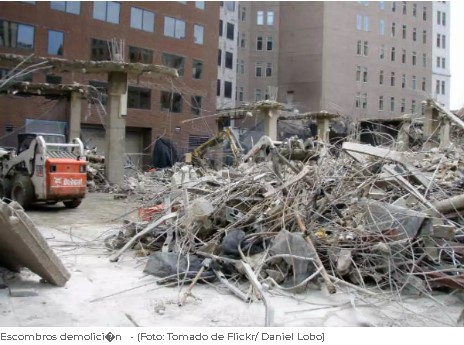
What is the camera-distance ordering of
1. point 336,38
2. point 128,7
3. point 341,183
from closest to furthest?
point 341,183, point 128,7, point 336,38

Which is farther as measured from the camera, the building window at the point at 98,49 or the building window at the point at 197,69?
the building window at the point at 197,69

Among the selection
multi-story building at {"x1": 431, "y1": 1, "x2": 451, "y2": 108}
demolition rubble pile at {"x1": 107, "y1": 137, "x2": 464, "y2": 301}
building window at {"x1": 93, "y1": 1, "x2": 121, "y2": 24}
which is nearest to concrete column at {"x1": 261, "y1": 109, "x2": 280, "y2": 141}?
building window at {"x1": 93, "y1": 1, "x2": 121, "y2": 24}

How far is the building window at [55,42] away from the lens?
35.3 metres

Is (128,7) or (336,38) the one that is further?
(336,38)

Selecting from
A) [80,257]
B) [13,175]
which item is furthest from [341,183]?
[13,175]

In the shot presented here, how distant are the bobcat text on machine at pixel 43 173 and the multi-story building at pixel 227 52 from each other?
129ft

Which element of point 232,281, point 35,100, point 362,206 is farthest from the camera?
point 35,100

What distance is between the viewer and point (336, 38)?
195ft

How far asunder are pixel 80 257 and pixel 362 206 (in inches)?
167

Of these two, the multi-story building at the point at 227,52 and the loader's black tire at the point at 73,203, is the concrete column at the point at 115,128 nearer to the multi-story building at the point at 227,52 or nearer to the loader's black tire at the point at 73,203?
the loader's black tire at the point at 73,203

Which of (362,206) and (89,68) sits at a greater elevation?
(89,68)

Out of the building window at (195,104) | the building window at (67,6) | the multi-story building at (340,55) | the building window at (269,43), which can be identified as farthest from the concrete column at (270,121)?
the building window at (269,43)

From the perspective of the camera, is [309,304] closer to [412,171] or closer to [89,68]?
[412,171]

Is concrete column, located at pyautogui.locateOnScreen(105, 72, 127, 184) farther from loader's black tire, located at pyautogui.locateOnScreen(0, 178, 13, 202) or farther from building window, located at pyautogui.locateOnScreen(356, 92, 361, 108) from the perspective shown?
building window, located at pyautogui.locateOnScreen(356, 92, 361, 108)
